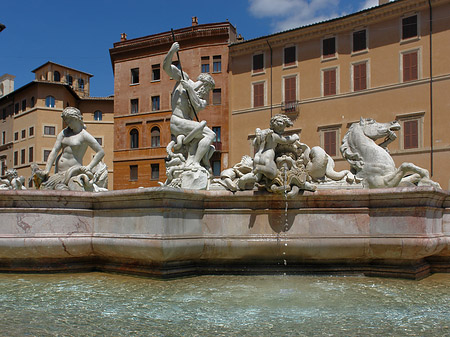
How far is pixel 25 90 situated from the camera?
50.3 m

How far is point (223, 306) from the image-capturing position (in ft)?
14.2

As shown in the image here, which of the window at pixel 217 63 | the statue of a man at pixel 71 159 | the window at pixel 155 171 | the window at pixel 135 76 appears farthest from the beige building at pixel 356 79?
the statue of a man at pixel 71 159

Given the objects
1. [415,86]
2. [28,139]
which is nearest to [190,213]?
[415,86]

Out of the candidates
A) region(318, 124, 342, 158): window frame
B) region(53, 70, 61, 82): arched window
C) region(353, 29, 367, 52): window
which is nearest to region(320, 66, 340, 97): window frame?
region(353, 29, 367, 52): window

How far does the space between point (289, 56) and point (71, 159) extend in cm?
2780

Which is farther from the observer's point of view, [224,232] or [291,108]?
[291,108]

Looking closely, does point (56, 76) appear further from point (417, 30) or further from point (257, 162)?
point (257, 162)

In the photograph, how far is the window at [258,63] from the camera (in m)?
34.6

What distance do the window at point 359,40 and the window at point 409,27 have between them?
8.08ft

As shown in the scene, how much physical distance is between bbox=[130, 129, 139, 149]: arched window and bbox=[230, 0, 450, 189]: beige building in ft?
31.4

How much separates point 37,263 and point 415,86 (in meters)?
26.3

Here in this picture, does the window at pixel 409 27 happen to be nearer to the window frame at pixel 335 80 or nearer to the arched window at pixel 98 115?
the window frame at pixel 335 80

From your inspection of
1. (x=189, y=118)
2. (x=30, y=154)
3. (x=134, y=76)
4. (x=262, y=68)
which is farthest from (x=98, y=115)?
(x=189, y=118)

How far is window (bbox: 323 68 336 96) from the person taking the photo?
31.4 m
